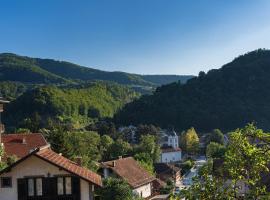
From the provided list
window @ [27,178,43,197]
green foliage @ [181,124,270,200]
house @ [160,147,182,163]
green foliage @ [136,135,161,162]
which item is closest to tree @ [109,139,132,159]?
green foliage @ [136,135,161,162]

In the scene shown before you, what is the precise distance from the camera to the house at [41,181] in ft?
104

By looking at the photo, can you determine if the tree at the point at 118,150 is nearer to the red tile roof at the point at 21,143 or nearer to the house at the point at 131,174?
the house at the point at 131,174

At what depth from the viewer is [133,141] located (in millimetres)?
149625

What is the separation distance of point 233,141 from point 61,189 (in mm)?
22459

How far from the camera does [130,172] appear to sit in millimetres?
55656

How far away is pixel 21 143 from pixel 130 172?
40.4 feet

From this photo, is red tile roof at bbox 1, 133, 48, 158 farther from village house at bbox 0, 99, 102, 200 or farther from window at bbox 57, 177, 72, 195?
window at bbox 57, 177, 72, 195

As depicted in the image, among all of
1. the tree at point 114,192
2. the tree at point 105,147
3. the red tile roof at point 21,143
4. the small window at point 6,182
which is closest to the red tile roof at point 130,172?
the red tile roof at point 21,143

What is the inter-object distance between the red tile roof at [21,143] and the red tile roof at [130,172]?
25.5 ft

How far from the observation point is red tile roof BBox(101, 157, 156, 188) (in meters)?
53.4

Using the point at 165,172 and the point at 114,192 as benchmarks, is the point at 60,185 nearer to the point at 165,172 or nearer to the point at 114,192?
the point at 114,192

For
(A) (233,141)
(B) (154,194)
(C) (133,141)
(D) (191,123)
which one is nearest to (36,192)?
(A) (233,141)

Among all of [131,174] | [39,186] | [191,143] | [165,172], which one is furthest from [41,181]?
[191,143]

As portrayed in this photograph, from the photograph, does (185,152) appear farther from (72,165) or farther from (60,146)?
(72,165)
